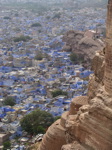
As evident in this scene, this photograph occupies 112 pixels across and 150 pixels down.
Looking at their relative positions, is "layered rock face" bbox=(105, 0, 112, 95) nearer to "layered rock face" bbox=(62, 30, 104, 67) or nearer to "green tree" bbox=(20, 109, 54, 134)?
Answer: "green tree" bbox=(20, 109, 54, 134)

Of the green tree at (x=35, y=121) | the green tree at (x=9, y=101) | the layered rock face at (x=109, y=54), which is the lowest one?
the green tree at (x=9, y=101)

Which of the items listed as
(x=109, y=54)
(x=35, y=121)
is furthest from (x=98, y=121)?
(x=35, y=121)

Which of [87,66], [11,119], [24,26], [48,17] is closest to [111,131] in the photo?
[11,119]

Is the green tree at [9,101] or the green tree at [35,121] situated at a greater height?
the green tree at [35,121]

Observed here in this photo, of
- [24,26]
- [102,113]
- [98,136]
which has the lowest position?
[24,26]

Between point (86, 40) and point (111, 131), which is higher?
point (111, 131)

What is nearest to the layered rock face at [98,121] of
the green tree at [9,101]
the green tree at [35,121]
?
the green tree at [35,121]

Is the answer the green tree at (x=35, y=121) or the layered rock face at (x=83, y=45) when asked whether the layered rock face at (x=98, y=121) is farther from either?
the layered rock face at (x=83, y=45)

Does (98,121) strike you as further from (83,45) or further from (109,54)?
(83,45)

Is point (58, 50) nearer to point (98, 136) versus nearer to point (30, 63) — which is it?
point (30, 63)

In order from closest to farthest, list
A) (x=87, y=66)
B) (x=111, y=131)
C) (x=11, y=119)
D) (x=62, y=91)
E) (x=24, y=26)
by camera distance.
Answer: (x=111, y=131)
(x=11, y=119)
(x=62, y=91)
(x=87, y=66)
(x=24, y=26)

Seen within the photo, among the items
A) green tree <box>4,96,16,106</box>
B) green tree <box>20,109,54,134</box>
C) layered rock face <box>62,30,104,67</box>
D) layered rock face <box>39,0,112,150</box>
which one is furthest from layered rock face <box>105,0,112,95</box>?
layered rock face <box>62,30,104,67</box>
